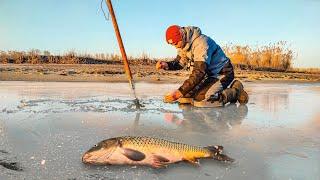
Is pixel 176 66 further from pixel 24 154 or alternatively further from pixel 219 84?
pixel 24 154

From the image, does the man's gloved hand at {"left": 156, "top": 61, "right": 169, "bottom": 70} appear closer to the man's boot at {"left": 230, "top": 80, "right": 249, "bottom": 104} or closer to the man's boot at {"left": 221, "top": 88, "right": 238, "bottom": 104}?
the man's boot at {"left": 221, "top": 88, "right": 238, "bottom": 104}

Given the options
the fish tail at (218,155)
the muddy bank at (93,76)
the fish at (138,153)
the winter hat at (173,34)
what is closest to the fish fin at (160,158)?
the fish at (138,153)

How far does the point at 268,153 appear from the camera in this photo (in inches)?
148

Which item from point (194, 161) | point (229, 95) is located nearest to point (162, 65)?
point (229, 95)

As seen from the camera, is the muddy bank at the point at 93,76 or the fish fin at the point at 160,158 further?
the muddy bank at the point at 93,76

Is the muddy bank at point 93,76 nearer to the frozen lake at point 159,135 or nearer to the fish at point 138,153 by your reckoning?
the frozen lake at point 159,135

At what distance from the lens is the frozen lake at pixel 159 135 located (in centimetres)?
314

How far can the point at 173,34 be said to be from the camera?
646cm

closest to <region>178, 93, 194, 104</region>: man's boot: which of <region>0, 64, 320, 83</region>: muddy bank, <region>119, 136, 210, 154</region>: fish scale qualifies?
<region>119, 136, 210, 154</region>: fish scale

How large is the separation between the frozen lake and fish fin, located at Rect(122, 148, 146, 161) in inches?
2.9

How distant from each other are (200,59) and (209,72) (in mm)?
712

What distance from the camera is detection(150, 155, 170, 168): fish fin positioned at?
3218 mm

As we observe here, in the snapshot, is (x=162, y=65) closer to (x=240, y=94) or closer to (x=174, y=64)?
(x=174, y=64)

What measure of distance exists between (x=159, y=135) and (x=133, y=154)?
4.16 feet
